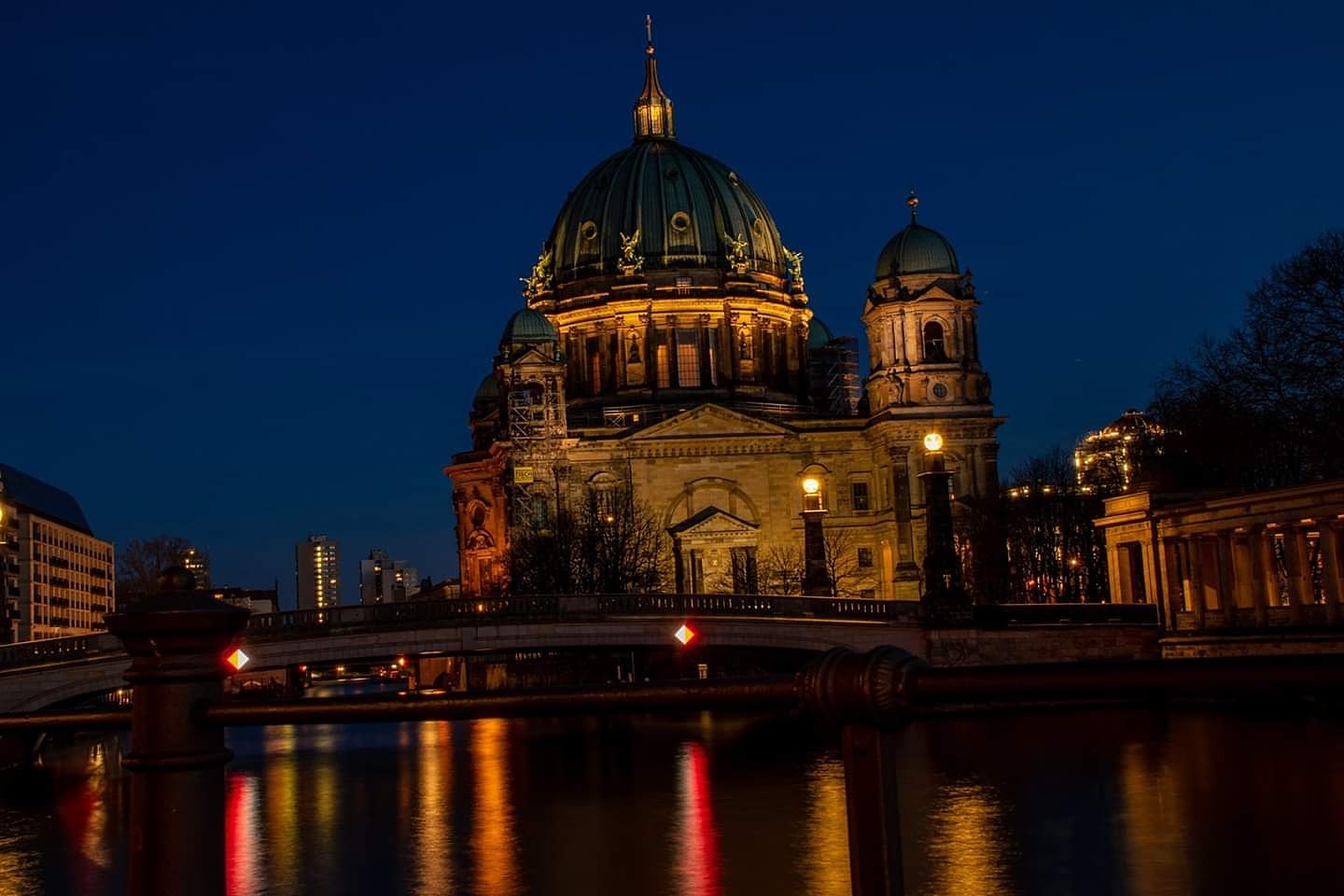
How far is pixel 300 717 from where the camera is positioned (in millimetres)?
7559

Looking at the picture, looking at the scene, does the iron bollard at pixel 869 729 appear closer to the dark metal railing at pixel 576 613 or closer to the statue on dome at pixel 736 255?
the dark metal railing at pixel 576 613

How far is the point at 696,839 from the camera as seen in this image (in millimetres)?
29516

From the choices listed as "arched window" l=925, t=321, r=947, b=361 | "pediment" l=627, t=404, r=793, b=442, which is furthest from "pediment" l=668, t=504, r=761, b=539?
"arched window" l=925, t=321, r=947, b=361

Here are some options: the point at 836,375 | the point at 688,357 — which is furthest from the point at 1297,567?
the point at 836,375

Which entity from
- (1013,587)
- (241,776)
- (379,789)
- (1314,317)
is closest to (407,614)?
(241,776)

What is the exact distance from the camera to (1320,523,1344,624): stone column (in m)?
58.8

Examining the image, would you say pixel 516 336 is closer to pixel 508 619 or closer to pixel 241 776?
pixel 508 619

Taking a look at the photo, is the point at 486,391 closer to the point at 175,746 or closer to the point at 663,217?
the point at 663,217

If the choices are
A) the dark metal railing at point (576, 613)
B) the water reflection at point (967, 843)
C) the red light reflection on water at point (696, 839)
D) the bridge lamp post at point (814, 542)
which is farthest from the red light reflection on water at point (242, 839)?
the bridge lamp post at point (814, 542)

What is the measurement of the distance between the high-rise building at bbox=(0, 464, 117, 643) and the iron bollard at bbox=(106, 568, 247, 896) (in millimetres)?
94951

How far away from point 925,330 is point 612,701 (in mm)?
99275

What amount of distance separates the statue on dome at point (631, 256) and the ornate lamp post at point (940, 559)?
5606 cm

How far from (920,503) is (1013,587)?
9.72 meters

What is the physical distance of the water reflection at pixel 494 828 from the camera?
25.3 m
